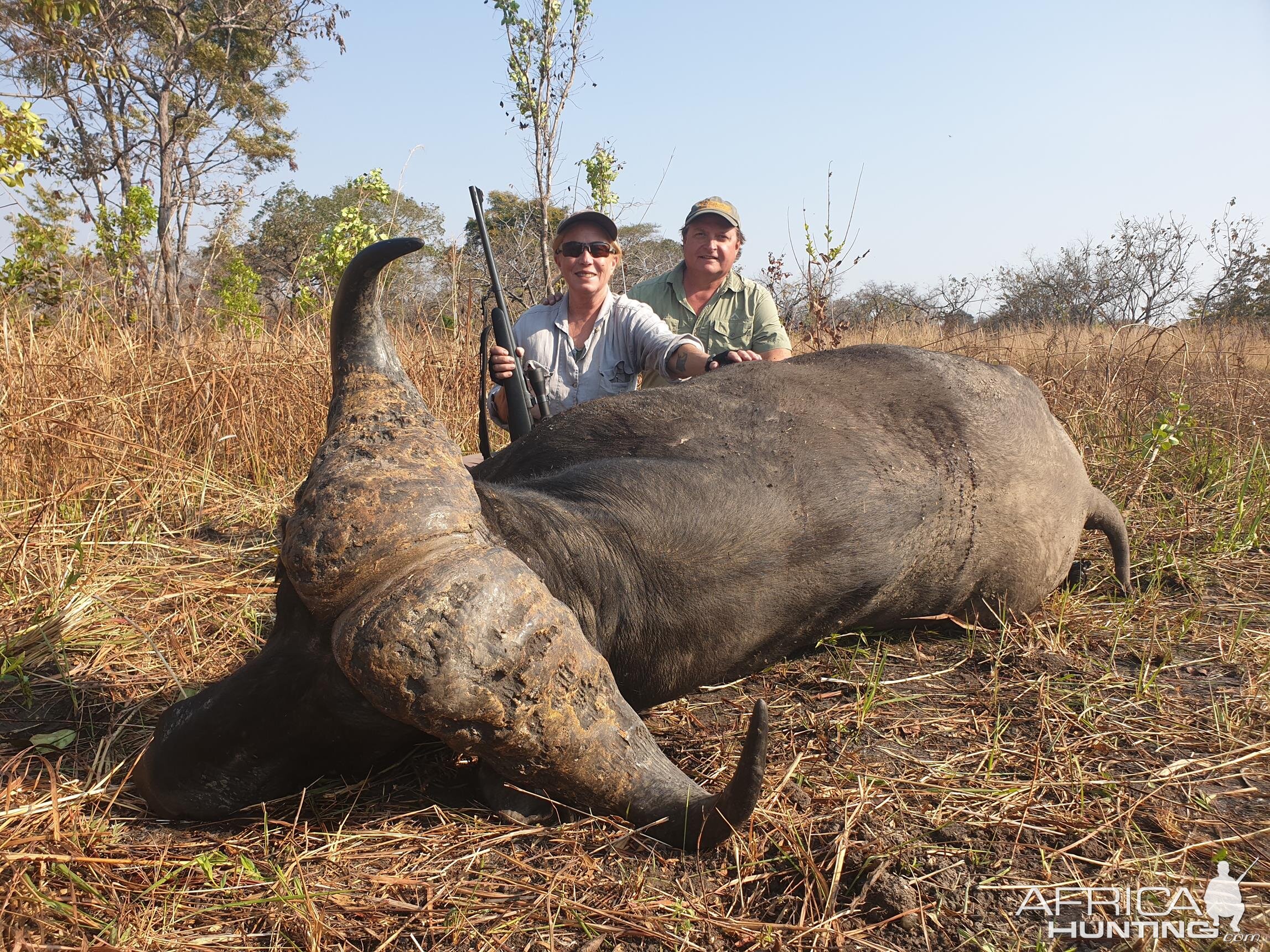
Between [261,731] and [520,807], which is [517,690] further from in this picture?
[261,731]

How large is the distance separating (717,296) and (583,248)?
5.07 ft

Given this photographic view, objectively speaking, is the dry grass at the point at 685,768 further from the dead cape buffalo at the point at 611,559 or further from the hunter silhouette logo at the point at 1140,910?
the dead cape buffalo at the point at 611,559

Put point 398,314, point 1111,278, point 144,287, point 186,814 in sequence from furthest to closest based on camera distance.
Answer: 1. point 1111,278
2. point 398,314
3. point 144,287
4. point 186,814

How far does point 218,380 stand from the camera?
5074 millimetres

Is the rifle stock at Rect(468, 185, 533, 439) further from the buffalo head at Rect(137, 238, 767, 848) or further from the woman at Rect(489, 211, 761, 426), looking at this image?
the buffalo head at Rect(137, 238, 767, 848)

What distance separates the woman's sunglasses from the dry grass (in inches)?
80.2

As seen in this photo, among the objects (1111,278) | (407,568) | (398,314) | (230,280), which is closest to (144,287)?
(398,314)

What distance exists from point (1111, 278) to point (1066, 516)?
17286 millimetres

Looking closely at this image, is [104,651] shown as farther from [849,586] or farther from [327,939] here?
[849,586]

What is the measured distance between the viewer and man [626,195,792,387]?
5.39 meters

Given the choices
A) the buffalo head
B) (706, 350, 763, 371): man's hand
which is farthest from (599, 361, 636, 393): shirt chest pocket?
the buffalo head

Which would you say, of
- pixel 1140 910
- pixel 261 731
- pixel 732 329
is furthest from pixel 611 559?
pixel 732 329

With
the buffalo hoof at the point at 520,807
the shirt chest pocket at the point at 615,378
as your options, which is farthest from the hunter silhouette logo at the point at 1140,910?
the shirt chest pocket at the point at 615,378

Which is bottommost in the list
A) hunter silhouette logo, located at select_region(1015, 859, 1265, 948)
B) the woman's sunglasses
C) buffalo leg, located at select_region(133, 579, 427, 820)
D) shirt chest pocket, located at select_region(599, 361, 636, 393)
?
hunter silhouette logo, located at select_region(1015, 859, 1265, 948)
